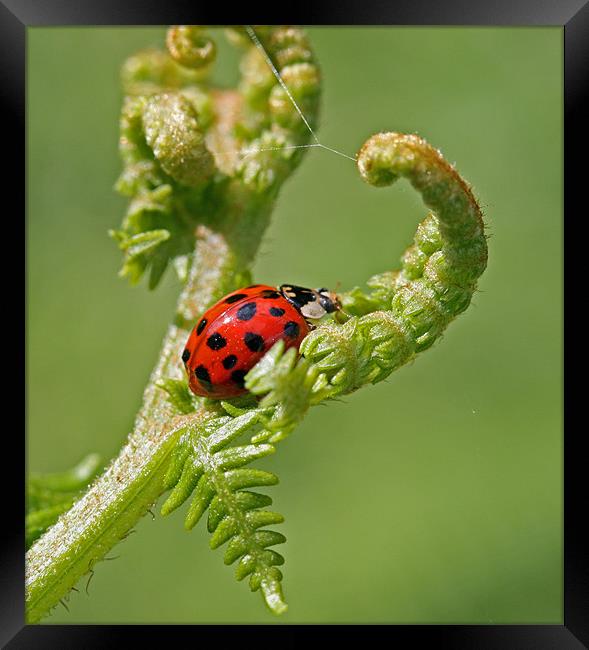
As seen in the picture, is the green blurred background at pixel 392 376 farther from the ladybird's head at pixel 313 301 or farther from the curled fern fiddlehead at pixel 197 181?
the ladybird's head at pixel 313 301

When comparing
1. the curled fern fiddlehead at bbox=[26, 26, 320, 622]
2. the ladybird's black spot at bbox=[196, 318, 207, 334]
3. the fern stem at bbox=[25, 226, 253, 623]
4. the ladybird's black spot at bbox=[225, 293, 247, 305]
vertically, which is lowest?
the fern stem at bbox=[25, 226, 253, 623]

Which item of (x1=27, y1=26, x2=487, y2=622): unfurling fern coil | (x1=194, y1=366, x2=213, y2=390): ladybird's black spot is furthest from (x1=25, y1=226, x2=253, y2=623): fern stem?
(x1=194, y1=366, x2=213, y2=390): ladybird's black spot

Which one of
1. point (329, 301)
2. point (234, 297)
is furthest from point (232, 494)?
point (329, 301)

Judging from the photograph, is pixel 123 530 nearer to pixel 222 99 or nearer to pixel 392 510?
pixel 222 99

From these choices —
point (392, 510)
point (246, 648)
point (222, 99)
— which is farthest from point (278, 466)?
point (246, 648)

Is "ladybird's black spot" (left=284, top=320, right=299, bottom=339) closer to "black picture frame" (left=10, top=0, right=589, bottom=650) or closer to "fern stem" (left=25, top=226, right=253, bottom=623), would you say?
"fern stem" (left=25, top=226, right=253, bottom=623)

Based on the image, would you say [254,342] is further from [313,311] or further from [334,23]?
[334,23]
